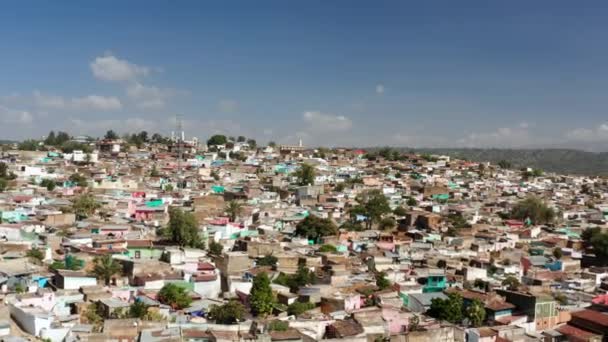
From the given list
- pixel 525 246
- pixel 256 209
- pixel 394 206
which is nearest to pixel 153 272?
pixel 256 209

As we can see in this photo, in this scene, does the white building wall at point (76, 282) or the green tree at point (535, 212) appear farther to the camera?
the green tree at point (535, 212)

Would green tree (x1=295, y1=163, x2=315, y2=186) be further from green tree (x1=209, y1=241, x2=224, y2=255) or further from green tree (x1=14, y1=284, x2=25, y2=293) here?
green tree (x1=14, y1=284, x2=25, y2=293)

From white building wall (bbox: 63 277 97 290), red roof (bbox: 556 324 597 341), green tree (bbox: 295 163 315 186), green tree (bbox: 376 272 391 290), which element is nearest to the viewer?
white building wall (bbox: 63 277 97 290)

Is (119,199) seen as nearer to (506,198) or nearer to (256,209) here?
(256,209)

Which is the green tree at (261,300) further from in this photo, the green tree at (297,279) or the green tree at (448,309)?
the green tree at (448,309)

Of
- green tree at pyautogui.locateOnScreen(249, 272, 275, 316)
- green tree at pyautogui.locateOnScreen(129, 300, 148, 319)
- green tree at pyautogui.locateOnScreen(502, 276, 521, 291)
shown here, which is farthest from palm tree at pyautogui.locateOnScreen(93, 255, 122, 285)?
green tree at pyautogui.locateOnScreen(502, 276, 521, 291)

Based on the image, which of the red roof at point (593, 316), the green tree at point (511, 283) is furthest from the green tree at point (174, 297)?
the red roof at point (593, 316)
